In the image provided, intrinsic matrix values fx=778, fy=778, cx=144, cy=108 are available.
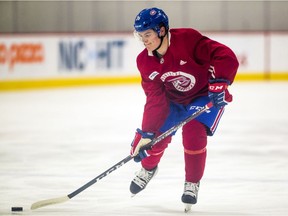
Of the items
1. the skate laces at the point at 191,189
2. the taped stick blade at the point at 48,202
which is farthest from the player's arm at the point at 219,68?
the taped stick blade at the point at 48,202

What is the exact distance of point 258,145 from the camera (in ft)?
18.9

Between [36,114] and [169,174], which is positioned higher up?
[169,174]

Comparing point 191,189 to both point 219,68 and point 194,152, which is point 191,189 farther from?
point 219,68

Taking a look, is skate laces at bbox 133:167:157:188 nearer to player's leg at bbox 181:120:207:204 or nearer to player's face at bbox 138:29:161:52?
player's leg at bbox 181:120:207:204

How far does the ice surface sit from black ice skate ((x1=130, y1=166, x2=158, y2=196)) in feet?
0.18

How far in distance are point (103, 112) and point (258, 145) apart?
2.83 metres

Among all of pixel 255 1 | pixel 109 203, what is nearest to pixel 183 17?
pixel 255 1

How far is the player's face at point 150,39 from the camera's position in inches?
139

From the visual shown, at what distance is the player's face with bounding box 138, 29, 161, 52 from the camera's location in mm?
3542

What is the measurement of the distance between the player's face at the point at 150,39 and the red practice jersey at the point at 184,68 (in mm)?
69

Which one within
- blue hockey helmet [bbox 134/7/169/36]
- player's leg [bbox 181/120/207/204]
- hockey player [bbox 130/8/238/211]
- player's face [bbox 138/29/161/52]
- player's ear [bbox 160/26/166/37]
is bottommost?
player's leg [bbox 181/120/207/204]

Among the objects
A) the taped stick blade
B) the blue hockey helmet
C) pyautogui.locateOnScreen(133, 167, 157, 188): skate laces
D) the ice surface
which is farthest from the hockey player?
the taped stick blade

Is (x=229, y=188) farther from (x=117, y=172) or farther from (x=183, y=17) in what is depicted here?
(x=183, y=17)

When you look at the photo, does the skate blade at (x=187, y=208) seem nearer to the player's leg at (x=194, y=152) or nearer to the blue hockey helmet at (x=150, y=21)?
the player's leg at (x=194, y=152)
